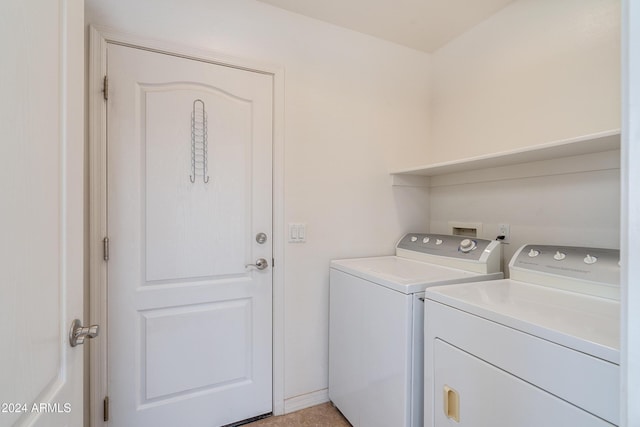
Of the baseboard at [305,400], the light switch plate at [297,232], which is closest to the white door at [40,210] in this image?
the light switch plate at [297,232]

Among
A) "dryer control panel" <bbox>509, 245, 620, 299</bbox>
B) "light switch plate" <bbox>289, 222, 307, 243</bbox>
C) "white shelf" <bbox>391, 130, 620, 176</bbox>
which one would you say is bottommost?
"dryer control panel" <bbox>509, 245, 620, 299</bbox>

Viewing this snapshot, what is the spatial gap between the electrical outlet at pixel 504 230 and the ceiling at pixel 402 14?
4.39 feet

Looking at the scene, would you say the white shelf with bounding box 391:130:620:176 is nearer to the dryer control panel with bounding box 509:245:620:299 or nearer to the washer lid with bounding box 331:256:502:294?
the dryer control panel with bounding box 509:245:620:299

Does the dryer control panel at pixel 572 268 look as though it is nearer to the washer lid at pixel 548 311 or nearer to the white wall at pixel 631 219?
the washer lid at pixel 548 311

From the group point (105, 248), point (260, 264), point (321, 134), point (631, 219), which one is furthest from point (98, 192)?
point (631, 219)

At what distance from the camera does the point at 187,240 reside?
1556 millimetres

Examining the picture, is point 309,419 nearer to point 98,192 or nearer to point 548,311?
point 548,311

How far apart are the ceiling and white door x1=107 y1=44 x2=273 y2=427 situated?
21.6 inches

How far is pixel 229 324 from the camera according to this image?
5.38 feet

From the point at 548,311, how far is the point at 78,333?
4.50ft

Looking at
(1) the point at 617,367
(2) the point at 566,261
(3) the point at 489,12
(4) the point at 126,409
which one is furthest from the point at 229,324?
(3) the point at 489,12

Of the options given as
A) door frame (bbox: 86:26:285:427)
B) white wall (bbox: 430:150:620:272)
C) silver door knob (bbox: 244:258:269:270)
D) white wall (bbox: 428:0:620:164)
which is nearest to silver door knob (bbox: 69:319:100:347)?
door frame (bbox: 86:26:285:427)

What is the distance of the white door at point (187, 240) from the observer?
1431 millimetres

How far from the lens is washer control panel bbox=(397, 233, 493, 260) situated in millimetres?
1554
